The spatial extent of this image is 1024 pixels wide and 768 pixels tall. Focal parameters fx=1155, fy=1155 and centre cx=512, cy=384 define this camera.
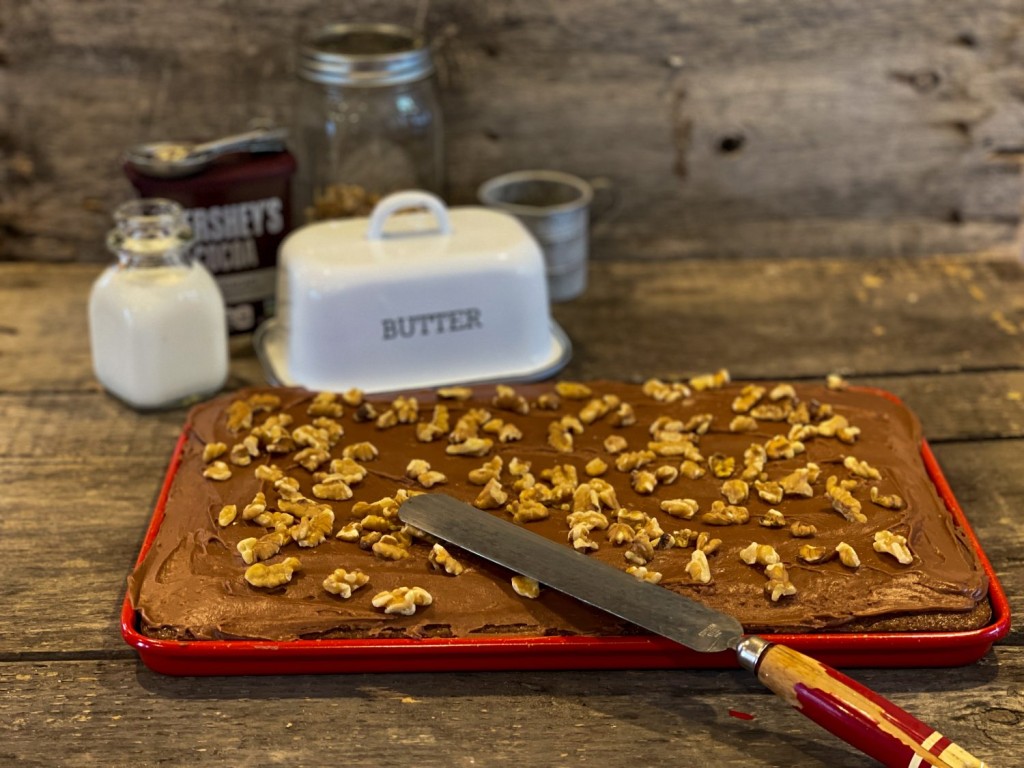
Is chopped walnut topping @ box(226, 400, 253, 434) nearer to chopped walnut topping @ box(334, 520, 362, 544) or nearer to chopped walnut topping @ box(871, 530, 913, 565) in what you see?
chopped walnut topping @ box(334, 520, 362, 544)

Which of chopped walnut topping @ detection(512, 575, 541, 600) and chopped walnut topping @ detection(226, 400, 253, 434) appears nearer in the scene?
chopped walnut topping @ detection(512, 575, 541, 600)

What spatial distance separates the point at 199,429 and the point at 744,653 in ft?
1.84

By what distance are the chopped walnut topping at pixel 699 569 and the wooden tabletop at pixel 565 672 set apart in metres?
0.07

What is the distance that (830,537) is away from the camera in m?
0.94

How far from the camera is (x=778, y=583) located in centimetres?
88

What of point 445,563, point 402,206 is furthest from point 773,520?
point 402,206

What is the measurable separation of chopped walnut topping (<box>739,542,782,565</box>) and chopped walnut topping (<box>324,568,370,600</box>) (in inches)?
11.7

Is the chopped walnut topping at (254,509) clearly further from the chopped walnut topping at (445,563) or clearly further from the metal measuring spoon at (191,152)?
the metal measuring spoon at (191,152)

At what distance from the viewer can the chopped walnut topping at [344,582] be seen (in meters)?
0.87

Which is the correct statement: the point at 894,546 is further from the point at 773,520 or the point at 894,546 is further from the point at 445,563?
the point at 445,563

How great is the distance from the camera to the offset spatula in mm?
739

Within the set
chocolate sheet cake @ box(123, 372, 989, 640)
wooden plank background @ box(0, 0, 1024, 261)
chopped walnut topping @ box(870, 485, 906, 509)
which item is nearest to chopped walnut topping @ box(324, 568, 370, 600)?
chocolate sheet cake @ box(123, 372, 989, 640)

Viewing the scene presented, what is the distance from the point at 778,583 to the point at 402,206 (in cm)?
58

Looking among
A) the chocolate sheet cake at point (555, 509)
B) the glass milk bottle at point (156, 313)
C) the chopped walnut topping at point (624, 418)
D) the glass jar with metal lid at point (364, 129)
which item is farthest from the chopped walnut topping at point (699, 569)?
the glass jar with metal lid at point (364, 129)
